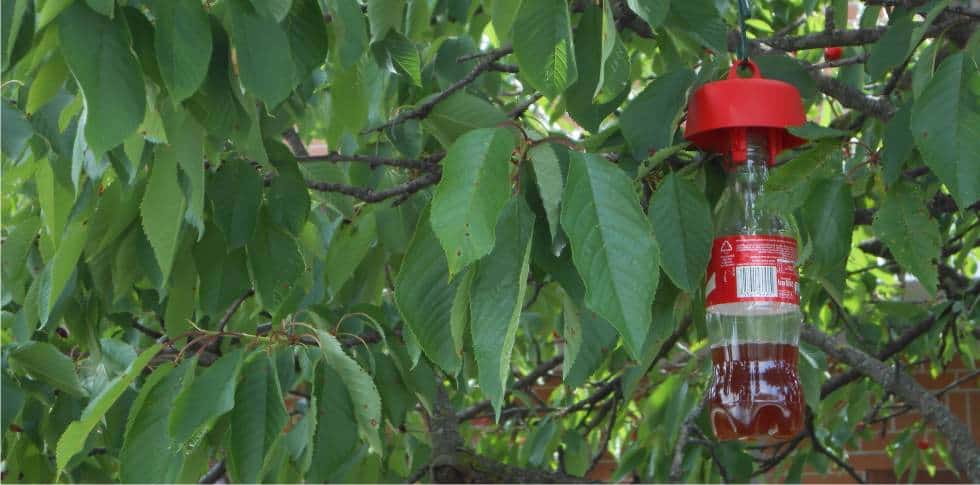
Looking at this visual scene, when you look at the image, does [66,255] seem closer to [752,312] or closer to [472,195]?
[472,195]

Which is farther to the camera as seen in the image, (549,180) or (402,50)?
(402,50)

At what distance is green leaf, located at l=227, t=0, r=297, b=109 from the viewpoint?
1.15 m

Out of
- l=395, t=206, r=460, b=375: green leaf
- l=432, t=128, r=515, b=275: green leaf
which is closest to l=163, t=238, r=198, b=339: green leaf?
l=395, t=206, r=460, b=375: green leaf

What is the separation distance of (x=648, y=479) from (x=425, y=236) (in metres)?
1.82

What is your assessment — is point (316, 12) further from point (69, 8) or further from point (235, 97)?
point (69, 8)

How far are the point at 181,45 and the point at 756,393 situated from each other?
0.82m

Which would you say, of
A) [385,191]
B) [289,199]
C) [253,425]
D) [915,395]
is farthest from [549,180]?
[915,395]

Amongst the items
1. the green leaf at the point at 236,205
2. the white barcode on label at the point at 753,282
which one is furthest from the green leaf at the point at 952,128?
the green leaf at the point at 236,205

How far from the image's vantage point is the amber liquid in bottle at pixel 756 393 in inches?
57.5

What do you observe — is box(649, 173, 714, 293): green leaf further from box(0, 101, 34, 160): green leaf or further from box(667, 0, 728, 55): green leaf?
box(0, 101, 34, 160): green leaf

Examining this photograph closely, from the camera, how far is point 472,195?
979 millimetres

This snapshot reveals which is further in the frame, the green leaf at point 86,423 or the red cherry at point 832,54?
the red cherry at point 832,54

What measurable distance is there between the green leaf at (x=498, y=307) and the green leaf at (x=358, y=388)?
1.48 ft

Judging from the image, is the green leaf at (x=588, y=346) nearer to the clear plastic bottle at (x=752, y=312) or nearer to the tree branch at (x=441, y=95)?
the clear plastic bottle at (x=752, y=312)
